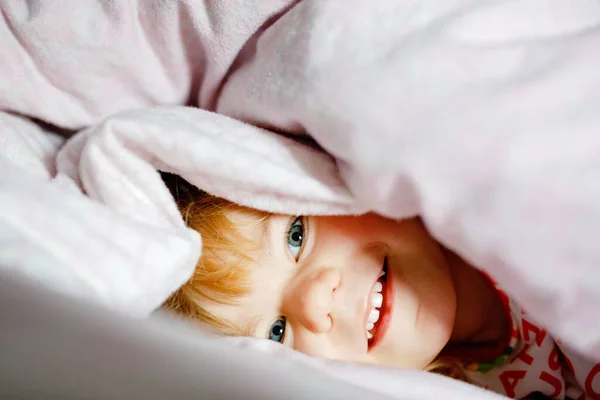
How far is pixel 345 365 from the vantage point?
2.16ft

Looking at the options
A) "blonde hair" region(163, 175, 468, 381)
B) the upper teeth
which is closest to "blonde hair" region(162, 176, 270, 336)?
"blonde hair" region(163, 175, 468, 381)

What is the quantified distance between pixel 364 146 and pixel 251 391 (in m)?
0.28

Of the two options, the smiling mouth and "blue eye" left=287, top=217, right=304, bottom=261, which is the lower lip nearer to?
the smiling mouth

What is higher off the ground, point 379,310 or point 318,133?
point 318,133

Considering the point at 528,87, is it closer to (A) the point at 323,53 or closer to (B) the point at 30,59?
(A) the point at 323,53

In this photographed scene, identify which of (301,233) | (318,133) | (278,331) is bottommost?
(278,331)

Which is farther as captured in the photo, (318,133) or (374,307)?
(374,307)

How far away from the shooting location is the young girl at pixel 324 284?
0.68 metres

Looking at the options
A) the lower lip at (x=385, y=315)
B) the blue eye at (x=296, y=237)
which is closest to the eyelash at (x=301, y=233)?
the blue eye at (x=296, y=237)

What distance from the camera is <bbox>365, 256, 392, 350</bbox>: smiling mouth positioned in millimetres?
707

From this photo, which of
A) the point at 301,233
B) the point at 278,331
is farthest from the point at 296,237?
the point at 278,331

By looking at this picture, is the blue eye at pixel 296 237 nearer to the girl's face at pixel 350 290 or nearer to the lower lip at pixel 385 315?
the girl's face at pixel 350 290

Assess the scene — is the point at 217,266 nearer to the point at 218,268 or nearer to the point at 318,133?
the point at 218,268

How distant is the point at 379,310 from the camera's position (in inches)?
28.2
